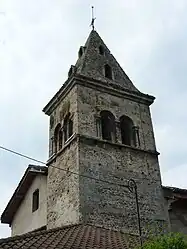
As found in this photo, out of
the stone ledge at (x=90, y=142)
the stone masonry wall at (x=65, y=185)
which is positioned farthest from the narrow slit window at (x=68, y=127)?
the stone ledge at (x=90, y=142)

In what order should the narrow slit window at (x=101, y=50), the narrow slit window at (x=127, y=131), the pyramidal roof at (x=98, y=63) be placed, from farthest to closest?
1. the narrow slit window at (x=101, y=50)
2. the pyramidal roof at (x=98, y=63)
3. the narrow slit window at (x=127, y=131)

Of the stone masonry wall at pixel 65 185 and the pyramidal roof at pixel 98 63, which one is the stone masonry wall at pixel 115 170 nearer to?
the stone masonry wall at pixel 65 185

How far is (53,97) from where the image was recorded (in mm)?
19312

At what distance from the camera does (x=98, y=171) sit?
623 inches

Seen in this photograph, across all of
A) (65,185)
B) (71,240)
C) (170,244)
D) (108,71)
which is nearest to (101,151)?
(65,185)

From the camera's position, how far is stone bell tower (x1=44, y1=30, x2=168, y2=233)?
15.2m

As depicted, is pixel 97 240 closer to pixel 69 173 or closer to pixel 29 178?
pixel 69 173

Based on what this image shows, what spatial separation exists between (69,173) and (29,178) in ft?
10.2

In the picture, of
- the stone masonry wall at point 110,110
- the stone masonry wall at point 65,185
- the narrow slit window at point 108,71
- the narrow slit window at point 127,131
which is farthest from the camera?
the narrow slit window at point 108,71

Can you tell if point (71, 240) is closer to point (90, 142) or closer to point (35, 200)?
point (90, 142)

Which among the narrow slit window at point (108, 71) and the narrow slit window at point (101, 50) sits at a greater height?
the narrow slit window at point (101, 50)

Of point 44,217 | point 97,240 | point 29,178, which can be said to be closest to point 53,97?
point 29,178

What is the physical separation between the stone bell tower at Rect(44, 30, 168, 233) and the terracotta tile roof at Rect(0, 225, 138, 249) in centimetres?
149

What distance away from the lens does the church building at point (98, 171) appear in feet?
49.5
